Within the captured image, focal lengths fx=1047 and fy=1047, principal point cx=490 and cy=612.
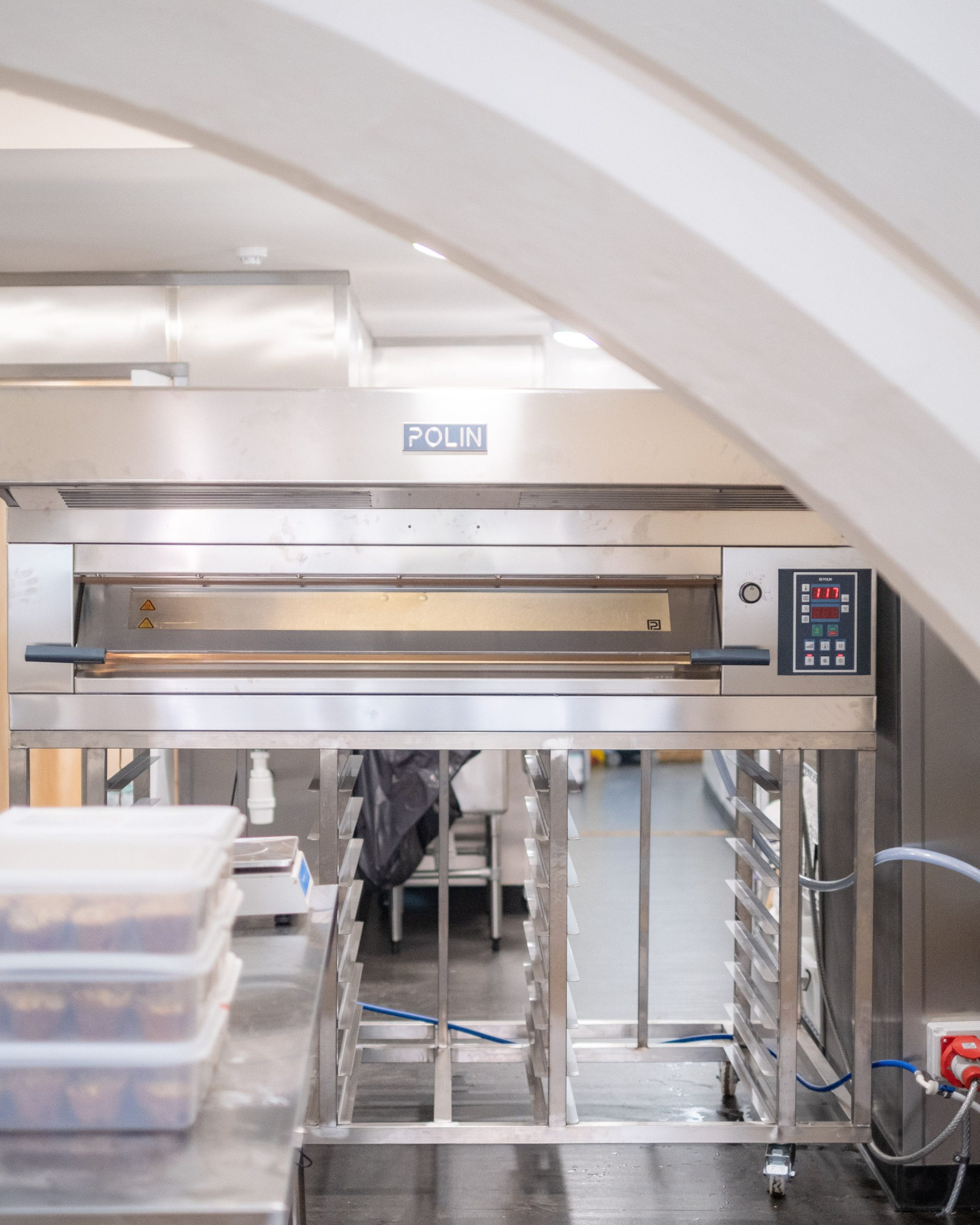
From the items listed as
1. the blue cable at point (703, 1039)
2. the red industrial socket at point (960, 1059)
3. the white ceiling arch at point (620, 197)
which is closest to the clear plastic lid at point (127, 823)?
the white ceiling arch at point (620, 197)

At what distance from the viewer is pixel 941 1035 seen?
7.58ft

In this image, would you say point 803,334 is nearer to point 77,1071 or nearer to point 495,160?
point 495,160

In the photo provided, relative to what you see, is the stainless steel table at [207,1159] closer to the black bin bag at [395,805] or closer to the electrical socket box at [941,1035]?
the electrical socket box at [941,1035]

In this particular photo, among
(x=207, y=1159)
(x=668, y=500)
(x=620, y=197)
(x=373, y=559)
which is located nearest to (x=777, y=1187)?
(x=668, y=500)

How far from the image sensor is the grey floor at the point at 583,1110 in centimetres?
234

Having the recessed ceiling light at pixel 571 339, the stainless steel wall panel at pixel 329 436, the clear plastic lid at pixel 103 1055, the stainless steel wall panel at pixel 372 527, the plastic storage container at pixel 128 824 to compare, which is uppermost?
the recessed ceiling light at pixel 571 339

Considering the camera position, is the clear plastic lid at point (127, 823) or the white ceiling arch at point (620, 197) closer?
the white ceiling arch at point (620, 197)

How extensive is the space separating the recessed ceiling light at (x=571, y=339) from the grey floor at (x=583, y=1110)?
88.1 inches

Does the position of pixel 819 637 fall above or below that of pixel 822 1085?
above

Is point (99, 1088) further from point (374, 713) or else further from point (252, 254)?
point (252, 254)

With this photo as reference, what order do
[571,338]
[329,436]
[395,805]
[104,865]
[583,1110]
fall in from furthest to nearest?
1. [571,338]
2. [395,805]
3. [583,1110]
4. [329,436]
5. [104,865]

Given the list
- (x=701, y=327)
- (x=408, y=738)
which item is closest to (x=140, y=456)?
(x=408, y=738)

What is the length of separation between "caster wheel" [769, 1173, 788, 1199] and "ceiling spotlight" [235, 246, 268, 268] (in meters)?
2.92

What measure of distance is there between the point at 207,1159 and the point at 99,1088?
134 millimetres
